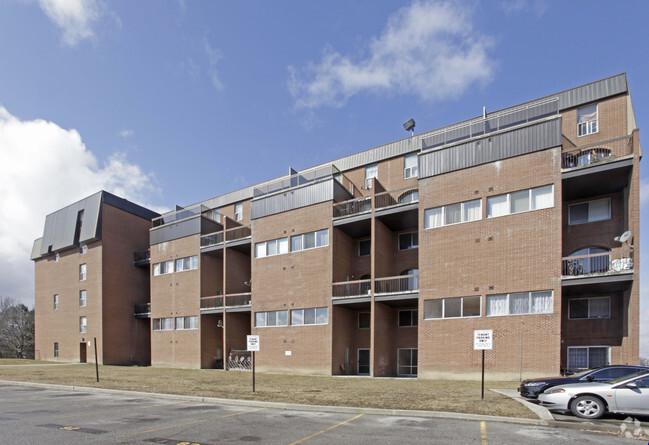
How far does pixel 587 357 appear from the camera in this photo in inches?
784

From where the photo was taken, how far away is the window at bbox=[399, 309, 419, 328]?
2625cm

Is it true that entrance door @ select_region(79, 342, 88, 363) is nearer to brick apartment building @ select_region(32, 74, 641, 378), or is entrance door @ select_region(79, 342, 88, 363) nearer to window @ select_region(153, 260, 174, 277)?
brick apartment building @ select_region(32, 74, 641, 378)

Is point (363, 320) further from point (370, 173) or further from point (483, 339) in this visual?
point (483, 339)

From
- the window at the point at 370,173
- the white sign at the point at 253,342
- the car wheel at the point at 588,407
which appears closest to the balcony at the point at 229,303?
the window at the point at 370,173

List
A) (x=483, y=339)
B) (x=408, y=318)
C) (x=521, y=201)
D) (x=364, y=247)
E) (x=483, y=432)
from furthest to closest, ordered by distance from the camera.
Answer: (x=364, y=247), (x=408, y=318), (x=521, y=201), (x=483, y=339), (x=483, y=432)

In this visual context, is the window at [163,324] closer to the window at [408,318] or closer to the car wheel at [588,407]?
the window at [408,318]

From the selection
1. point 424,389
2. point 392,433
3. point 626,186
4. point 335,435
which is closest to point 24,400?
point 335,435

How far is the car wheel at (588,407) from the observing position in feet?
33.1

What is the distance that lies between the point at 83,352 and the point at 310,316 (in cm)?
2525

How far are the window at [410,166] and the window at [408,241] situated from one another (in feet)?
13.4

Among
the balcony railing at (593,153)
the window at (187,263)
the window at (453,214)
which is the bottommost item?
the window at (187,263)

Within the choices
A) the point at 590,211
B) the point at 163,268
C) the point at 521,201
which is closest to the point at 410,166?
the point at 521,201

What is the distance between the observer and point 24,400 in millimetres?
14336

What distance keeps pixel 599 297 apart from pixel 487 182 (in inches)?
301
